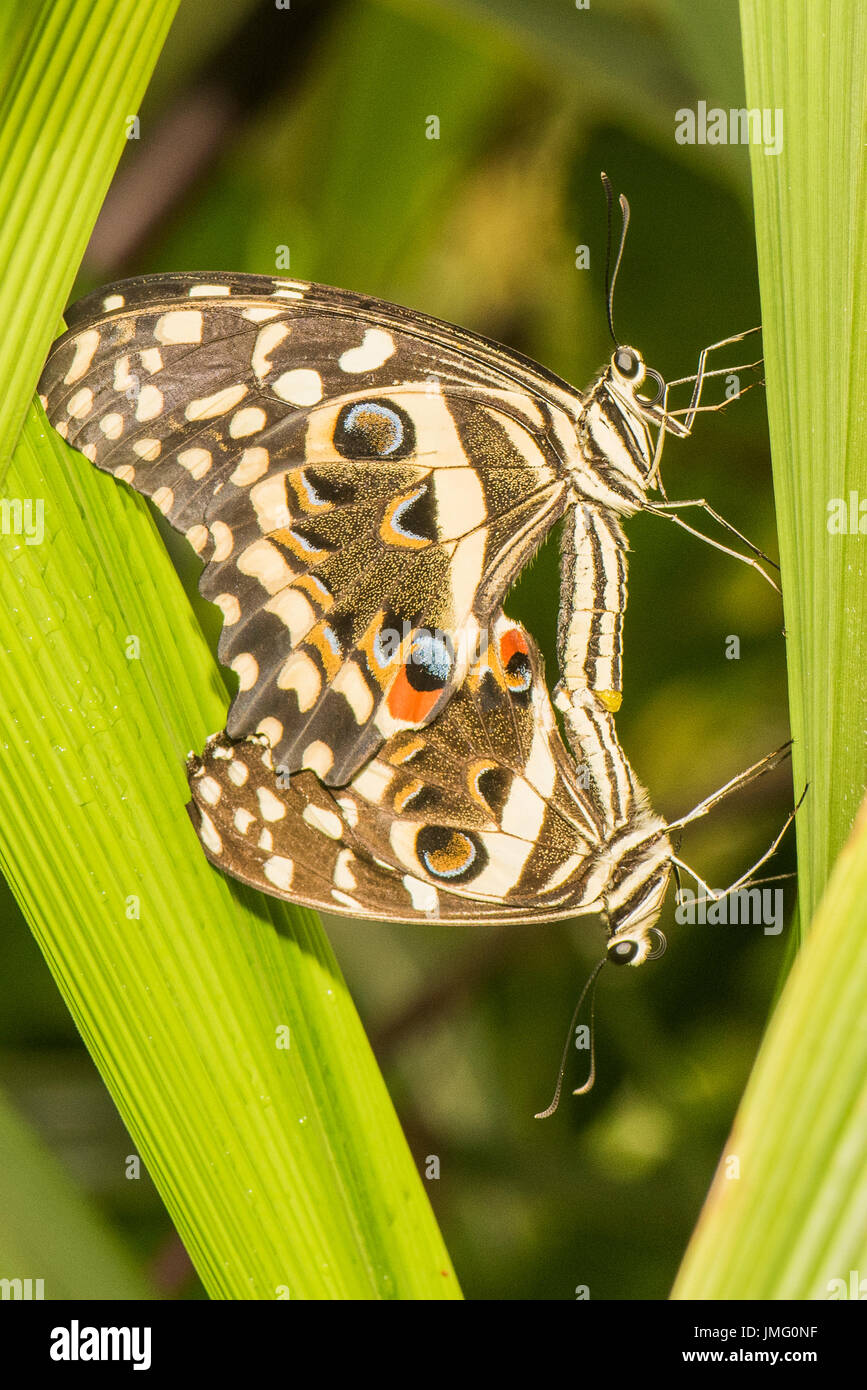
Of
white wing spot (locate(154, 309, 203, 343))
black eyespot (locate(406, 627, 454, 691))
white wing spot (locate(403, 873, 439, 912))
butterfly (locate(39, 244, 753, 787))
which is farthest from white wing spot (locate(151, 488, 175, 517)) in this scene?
white wing spot (locate(403, 873, 439, 912))

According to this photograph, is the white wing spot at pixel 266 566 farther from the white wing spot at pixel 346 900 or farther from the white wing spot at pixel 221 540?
the white wing spot at pixel 346 900

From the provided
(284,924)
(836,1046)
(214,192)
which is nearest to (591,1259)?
(284,924)

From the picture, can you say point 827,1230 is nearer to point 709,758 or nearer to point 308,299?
point 308,299

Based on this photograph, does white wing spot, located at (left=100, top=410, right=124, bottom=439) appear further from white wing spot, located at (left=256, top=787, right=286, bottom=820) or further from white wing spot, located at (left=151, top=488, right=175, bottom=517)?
white wing spot, located at (left=256, top=787, right=286, bottom=820)

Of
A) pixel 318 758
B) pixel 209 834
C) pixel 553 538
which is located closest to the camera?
pixel 209 834

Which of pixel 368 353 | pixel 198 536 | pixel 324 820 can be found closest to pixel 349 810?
pixel 324 820

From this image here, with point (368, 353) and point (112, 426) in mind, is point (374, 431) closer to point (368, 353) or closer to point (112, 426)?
point (368, 353)
